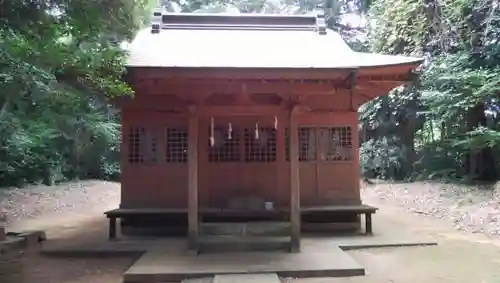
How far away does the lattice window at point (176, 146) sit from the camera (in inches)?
340

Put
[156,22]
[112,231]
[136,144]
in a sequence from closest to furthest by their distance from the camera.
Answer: [112,231] < [136,144] < [156,22]

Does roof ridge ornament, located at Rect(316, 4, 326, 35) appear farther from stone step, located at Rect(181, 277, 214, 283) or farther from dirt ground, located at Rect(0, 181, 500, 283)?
stone step, located at Rect(181, 277, 214, 283)

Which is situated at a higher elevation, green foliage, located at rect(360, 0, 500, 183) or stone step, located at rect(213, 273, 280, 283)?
green foliage, located at rect(360, 0, 500, 183)

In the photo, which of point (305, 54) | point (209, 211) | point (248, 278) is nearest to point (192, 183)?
point (209, 211)

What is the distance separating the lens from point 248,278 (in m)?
5.48

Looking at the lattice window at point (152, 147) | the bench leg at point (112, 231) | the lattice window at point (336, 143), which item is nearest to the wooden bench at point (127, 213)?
the bench leg at point (112, 231)

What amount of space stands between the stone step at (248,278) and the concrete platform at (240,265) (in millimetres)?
120

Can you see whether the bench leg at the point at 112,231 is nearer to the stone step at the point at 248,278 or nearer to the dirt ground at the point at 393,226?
the dirt ground at the point at 393,226

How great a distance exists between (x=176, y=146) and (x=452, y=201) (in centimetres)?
710

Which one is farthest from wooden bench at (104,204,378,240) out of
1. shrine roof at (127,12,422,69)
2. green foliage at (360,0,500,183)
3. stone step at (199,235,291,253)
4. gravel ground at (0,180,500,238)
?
green foliage at (360,0,500,183)

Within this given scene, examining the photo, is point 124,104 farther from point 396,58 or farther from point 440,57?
point 440,57

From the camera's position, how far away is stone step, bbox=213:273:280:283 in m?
5.36

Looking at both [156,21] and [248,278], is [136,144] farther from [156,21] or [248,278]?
[248,278]

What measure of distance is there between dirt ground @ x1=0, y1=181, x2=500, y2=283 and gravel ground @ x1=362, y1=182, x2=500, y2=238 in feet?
0.06
